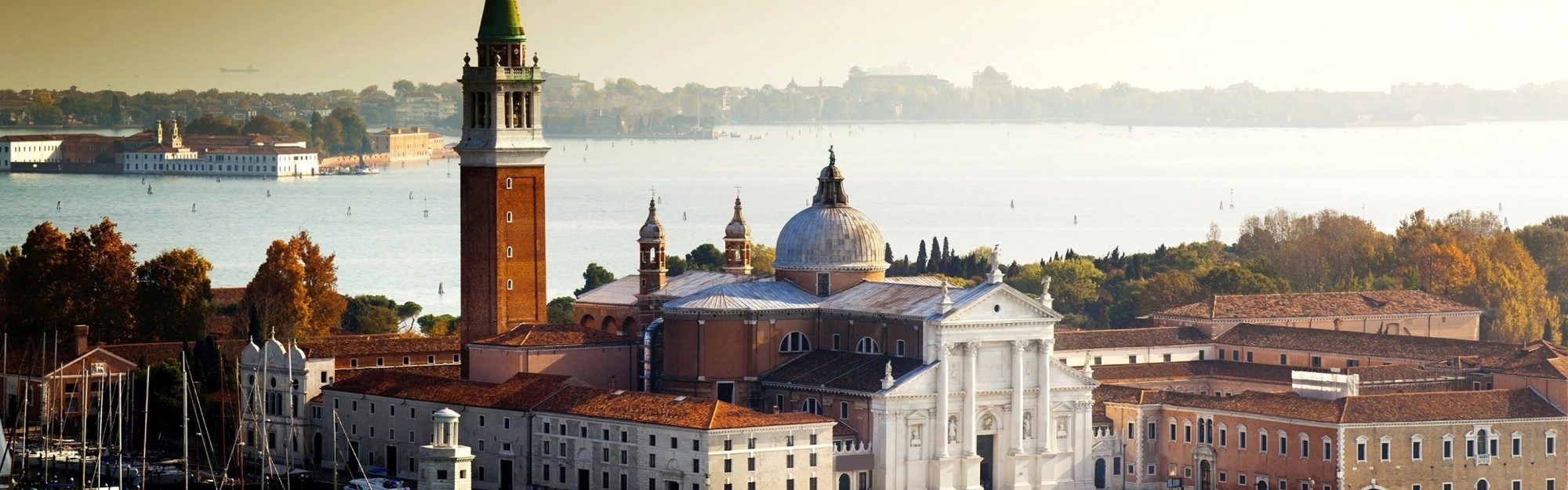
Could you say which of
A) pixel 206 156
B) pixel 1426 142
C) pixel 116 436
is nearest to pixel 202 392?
pixel 116 436

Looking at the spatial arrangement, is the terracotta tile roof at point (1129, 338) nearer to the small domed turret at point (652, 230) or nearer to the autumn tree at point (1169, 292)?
the small domed turret at point (652, 230)

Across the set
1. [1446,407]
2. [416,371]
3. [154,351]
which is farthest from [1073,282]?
[1446,407]

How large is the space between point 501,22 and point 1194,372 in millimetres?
14434

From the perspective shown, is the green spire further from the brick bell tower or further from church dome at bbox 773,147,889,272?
church dome at bbox 773,147,889,272

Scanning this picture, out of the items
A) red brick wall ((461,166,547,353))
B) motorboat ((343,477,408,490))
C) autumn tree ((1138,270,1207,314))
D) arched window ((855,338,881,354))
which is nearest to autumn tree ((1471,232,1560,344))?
autumn tree ((1138,270,1207,314))

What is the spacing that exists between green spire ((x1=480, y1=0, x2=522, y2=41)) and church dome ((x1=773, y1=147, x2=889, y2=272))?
619cm

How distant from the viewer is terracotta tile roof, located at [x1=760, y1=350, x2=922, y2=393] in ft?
158

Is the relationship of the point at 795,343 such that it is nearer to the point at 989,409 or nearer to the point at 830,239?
the point at 830,239

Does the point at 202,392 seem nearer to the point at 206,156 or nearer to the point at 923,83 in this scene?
the point at 206,156

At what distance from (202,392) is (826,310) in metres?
12.5

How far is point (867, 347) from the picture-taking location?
4994 centimetres

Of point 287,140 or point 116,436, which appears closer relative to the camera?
point 116,436

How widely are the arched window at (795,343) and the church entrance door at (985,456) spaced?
376 cm

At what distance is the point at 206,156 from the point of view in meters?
128
